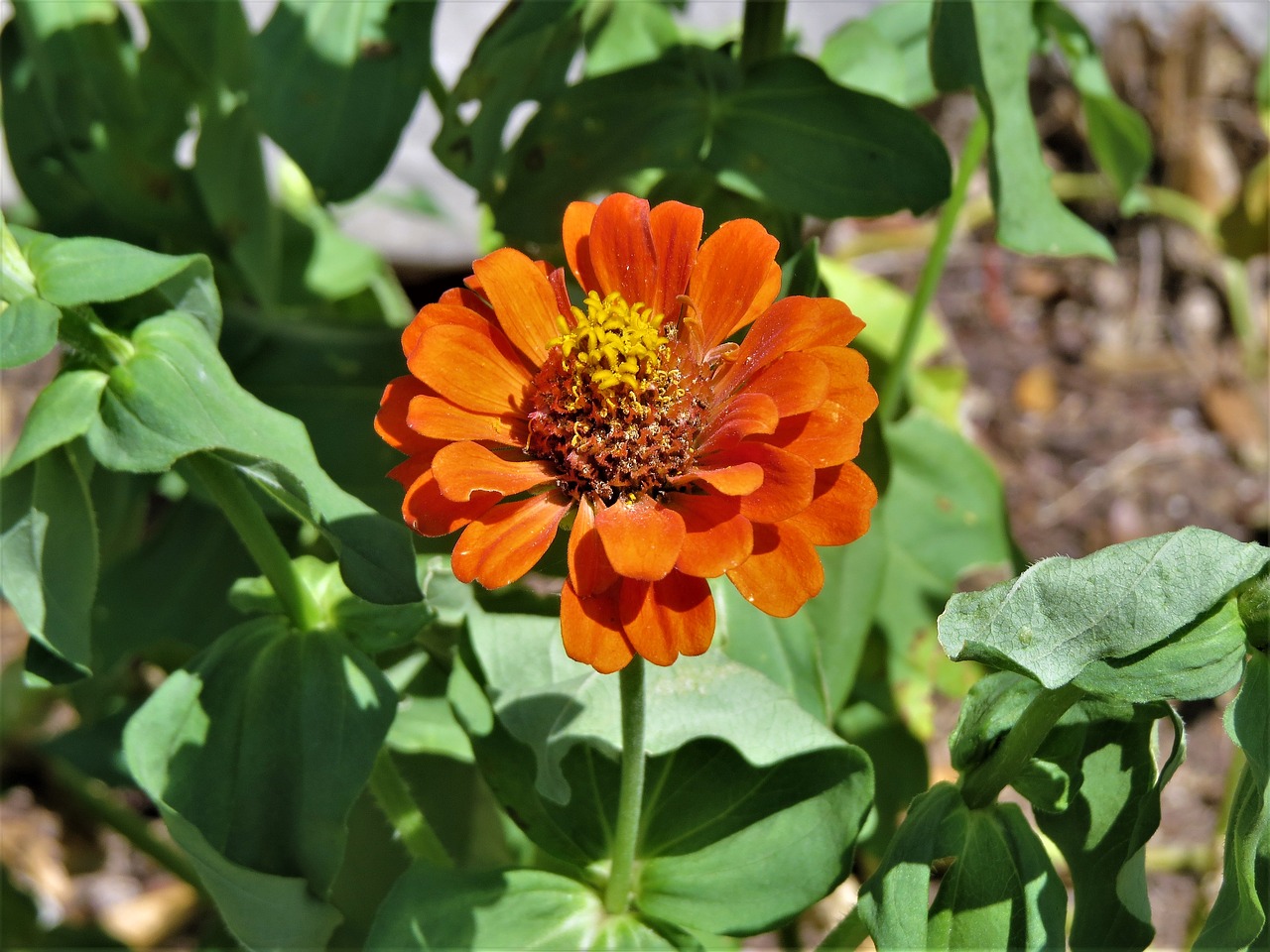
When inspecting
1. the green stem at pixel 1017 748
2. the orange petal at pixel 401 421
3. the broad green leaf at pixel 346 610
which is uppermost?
the orange petal at pixel 401 421

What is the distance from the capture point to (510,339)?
3.16ft

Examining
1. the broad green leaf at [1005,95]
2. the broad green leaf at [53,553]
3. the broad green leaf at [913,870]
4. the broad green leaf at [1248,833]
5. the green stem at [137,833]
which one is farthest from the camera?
the green stem at [137,833]

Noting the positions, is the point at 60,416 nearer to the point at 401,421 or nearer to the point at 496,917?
the point at 401,421

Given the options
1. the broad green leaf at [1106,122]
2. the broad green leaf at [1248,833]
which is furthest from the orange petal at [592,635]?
the broad green leaf at [1106,122]

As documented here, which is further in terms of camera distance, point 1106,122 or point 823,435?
point 1106,122

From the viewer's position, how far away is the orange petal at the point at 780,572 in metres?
0.82

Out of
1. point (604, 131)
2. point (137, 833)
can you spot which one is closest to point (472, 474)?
point (604, 131)

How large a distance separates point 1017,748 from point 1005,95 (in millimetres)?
678

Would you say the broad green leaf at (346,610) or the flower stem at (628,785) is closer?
the flower stem at (628,785)

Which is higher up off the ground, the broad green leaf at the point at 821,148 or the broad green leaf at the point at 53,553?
the broad green leaf at the point at 821,148

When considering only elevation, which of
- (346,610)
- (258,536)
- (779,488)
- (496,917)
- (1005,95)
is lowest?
(496,917)

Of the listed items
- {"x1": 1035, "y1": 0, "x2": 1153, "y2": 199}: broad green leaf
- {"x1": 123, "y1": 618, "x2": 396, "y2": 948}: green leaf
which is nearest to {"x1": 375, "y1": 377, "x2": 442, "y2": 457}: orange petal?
{"x1": 123, "y1": 618, "x2": 396, "y2": 948}: green leaf

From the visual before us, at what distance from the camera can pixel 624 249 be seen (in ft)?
3.10

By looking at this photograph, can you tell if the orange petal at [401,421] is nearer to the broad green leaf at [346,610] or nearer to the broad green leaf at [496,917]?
the broad green leaf at [346,610]
